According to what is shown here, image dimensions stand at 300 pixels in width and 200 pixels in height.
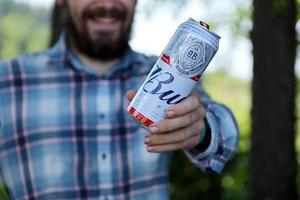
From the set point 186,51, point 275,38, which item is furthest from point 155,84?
point 275,38

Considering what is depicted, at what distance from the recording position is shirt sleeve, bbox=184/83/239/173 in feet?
8.07

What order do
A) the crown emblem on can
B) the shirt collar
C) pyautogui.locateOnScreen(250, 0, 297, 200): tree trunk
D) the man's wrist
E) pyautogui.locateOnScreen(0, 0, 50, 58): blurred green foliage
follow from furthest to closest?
pyautogui.locateOnScreen(0, 0, 50, 58): blurred green foliage < pyautogui.locateOnScreen(250, 0, 297, 200): tree trunk < the shirt collar < the man's wrist < the crown emblem on can

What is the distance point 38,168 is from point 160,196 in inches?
19.4

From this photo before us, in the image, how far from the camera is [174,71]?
195cm

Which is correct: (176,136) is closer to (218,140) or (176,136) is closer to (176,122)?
(176,122)

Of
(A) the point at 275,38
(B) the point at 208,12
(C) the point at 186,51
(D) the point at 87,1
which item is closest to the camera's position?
(C) the point at 186,51

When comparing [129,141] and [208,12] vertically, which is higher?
[129,141]

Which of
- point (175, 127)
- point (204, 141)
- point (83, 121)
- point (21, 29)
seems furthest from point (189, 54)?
point (21, 29)

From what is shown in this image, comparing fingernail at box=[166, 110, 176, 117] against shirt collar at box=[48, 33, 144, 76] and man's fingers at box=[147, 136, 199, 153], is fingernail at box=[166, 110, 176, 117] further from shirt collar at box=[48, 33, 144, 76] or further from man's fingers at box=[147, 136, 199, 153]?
shirt collar at box=[48, 33, 144, 76]

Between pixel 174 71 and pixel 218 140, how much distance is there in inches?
24.2

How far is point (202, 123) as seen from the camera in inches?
87.4

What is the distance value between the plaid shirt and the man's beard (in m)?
0.05

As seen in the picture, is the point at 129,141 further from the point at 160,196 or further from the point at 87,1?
the point at 87,1

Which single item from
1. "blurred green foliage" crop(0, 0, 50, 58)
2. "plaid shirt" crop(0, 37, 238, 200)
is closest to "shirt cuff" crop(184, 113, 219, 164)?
"plaid shirt" crop(0, 37, 238, 200)
